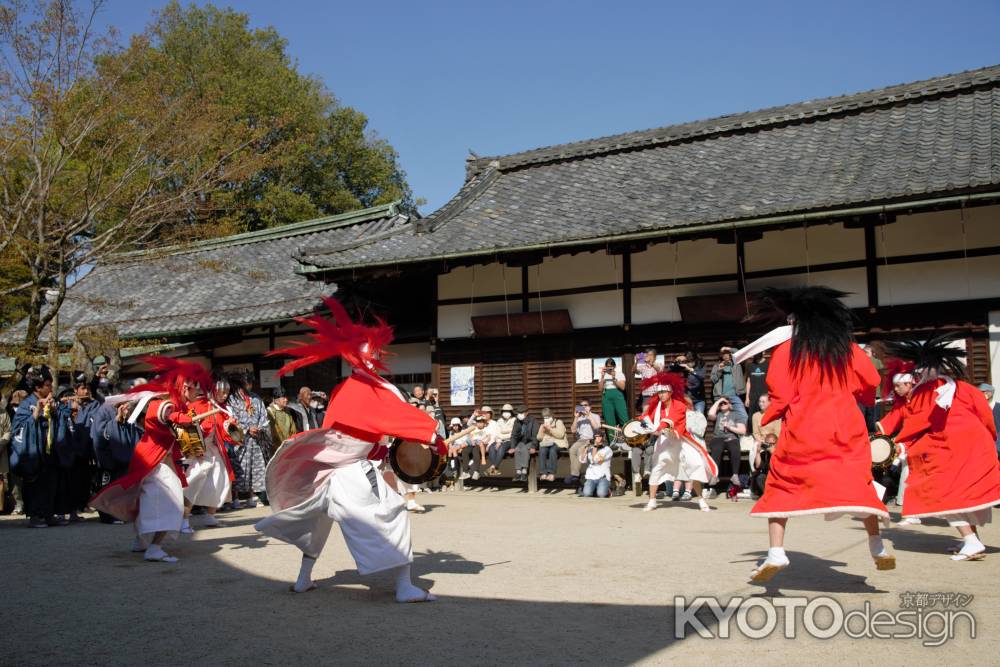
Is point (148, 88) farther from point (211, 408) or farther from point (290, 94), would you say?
point (290, 94)

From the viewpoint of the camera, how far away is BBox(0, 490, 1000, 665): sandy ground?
14.6 feet

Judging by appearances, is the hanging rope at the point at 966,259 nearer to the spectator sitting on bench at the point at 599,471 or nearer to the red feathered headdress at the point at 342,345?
the spectator sitting on bench at the point at 599,471

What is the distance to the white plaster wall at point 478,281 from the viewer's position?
53.2 feet

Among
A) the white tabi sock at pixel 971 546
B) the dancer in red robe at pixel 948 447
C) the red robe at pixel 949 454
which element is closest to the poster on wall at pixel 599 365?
the dancer in red robe at pixel 948 447

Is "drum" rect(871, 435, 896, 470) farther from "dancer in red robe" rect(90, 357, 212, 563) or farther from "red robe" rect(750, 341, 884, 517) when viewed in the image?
"dancer in red robe" rect(90, 357, 212, 563)

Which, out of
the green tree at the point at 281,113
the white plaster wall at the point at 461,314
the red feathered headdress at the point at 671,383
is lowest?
the red feathered headdress at the point at 671,383

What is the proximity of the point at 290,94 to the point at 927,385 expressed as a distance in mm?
29283

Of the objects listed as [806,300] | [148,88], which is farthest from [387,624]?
[148,88]

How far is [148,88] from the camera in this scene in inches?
567

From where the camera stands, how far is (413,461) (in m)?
6.26

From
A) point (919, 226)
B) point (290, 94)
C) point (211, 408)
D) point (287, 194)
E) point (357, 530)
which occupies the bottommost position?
point (357, 530)

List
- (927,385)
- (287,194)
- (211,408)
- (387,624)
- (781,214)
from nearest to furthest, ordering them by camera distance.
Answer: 1. (387,624)
2. (927,385)
3. (211,408)
4. (781,214)
5. (287,194)

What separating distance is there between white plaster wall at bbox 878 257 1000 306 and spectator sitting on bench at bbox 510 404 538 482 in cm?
568

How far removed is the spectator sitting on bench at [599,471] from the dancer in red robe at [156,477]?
6923 millimetres
